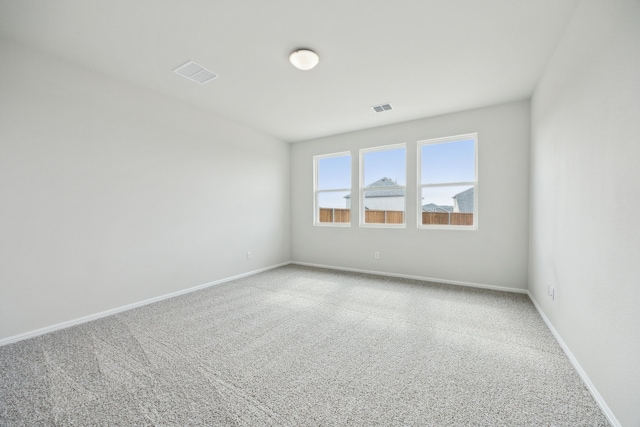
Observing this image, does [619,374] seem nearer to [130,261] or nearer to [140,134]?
[130,261]

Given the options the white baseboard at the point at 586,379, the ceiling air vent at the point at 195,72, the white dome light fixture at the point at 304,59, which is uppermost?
the ceiling air vent at the point at 195,72

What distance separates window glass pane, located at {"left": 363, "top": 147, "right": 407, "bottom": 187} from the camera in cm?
453

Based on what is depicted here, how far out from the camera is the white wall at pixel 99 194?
232cm

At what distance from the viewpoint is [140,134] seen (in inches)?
125

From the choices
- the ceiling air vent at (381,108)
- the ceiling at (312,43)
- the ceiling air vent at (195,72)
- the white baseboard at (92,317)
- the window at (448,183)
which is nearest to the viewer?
the ceiling at (312,43)

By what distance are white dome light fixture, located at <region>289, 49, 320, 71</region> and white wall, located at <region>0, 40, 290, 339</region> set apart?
2037mm

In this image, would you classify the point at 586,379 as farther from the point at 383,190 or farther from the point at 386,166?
the point at 386,166

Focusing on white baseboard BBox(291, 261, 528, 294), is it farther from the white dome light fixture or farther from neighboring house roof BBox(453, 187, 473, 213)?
the white dome light fixture

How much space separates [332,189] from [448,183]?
2.15m

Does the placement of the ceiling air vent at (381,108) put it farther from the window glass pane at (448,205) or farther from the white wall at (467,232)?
the window glass pane at (448,205)

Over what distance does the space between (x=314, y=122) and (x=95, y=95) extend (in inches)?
113

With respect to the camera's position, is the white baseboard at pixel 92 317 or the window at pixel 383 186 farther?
the window at pixel 383 186

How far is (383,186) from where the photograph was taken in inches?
185

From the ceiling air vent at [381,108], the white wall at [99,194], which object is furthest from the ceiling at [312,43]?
the white wall at [99,194]
